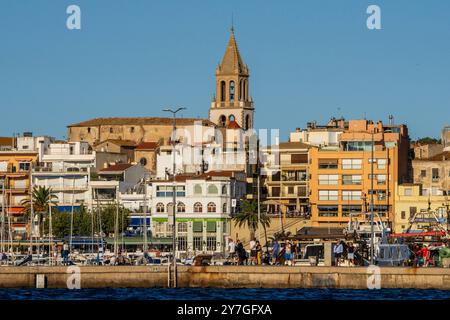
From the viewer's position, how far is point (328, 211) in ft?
439

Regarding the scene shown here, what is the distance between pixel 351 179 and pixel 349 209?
10.2ft

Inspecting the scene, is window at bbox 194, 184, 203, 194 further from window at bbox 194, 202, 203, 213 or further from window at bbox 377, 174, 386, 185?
window at bbox 377, 174, 386, 185

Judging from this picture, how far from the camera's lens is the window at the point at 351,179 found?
13312 centimetres

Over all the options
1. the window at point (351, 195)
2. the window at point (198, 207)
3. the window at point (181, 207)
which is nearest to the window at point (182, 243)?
the window at point (181, 207)

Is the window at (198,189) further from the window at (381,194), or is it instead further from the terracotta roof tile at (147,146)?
the terracotta roof tile at (147,146)

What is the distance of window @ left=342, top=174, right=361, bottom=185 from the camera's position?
13312 cm

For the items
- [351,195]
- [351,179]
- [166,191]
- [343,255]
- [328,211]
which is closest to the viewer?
[343,255]

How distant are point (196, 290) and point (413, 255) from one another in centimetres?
1737

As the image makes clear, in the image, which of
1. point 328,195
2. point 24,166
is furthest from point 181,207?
point 24,166

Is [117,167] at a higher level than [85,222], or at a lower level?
higher

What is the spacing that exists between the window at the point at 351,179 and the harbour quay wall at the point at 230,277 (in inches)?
2657

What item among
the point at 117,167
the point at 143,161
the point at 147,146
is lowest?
the point at 117,167

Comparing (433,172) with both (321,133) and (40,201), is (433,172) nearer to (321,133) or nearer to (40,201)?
(321,133)
